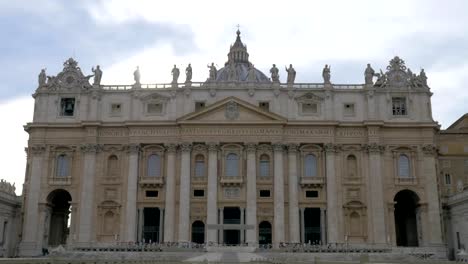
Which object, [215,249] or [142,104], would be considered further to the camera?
[142,104]

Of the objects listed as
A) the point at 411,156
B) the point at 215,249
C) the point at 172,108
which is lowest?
the point at 215,249

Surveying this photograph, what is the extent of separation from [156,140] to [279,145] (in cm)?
1329

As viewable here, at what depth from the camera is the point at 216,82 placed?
6169cm

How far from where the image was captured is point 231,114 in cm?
6016

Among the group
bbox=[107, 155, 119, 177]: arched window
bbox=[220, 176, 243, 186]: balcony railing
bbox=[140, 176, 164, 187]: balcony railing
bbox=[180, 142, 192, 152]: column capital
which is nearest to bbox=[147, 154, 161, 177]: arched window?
bbox=[140, 176, 164, 187]: balcony railing

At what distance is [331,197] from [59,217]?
31.1 meters

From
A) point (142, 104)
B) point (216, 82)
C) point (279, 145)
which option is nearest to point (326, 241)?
point (279, 145)

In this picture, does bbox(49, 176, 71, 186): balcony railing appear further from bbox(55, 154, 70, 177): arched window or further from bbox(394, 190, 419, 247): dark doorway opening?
bbox(394, 190, 419, 247): dark doorway opening

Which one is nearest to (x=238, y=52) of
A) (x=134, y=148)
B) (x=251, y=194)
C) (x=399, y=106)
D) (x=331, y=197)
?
(x=399, y=106)

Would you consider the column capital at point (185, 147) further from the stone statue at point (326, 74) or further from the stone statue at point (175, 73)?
the stone statue at point (326, 74)

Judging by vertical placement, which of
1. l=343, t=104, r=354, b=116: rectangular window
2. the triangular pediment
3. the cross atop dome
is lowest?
the triangular pediment

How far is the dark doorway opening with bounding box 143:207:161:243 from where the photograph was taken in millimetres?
59844

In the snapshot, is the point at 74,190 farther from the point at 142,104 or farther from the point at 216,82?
the point at 216,82

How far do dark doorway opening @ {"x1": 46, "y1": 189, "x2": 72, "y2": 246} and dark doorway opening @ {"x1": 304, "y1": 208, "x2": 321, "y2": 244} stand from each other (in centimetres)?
2635
